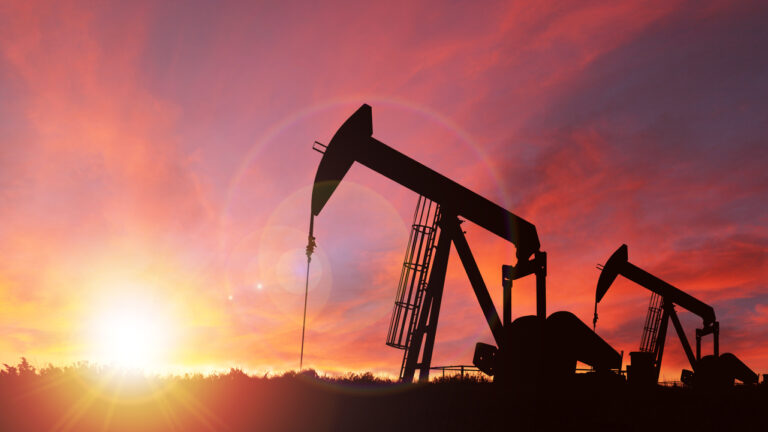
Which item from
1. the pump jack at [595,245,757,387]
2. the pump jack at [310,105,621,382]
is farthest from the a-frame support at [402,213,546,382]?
the pump jack at [595,245,757,387]

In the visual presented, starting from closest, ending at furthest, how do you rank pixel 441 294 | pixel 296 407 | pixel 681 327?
pixel 296 407, pixel 441 294, pixel 681 327

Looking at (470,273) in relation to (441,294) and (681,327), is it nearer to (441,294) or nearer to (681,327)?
(441,294)

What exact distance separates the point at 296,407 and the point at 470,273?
645 centimetres

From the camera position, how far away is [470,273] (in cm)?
1644

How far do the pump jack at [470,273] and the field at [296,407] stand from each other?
5.94 feet

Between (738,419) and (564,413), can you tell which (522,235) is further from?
(738,419)

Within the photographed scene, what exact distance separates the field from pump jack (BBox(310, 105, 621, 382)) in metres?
1.81

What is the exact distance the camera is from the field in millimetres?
11789

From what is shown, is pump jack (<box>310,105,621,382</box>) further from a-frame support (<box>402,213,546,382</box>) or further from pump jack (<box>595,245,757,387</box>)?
pump jack (<box>595,245,757,387</box>)

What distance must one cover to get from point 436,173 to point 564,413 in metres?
7.03

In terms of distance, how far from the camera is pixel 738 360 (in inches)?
1355

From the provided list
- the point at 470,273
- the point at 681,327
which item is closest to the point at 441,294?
the point at 470,273

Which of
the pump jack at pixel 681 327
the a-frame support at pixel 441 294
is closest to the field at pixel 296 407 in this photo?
the a-frame support at pixel 441 294

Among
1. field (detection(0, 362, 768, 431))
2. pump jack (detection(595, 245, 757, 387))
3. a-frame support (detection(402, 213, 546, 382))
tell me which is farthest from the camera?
pump jack (detection(595, 245, 757, 387))
